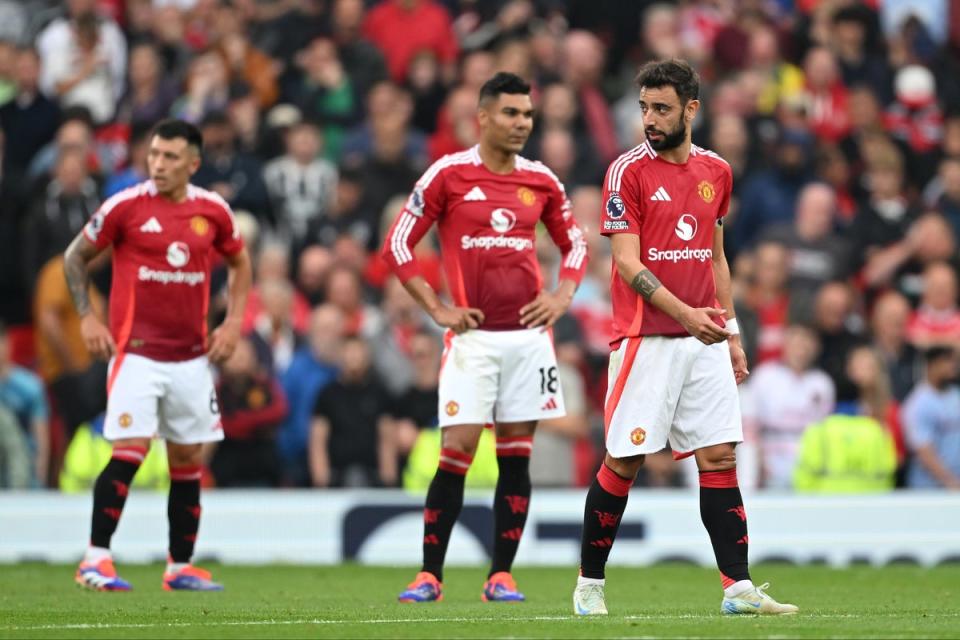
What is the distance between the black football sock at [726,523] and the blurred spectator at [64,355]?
825 centimetres

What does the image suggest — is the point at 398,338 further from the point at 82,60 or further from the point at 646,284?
the point at 646,284

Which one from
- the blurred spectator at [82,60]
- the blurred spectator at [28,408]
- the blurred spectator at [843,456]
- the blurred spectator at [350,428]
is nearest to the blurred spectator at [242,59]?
the blurred spectator at [82,60]

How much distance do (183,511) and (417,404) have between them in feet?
15.3

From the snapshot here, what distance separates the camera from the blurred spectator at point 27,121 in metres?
18.9

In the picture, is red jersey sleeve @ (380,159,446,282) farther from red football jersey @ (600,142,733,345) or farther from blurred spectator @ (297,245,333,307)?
blurred spectator @ (297,245,333,307)

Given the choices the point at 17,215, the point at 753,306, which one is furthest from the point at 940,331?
the point at 17,215

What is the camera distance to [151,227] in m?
12.1

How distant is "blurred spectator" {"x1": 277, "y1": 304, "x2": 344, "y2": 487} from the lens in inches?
667

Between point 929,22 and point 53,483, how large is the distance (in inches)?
522

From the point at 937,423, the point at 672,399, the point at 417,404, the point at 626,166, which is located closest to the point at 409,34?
the point at 417,404

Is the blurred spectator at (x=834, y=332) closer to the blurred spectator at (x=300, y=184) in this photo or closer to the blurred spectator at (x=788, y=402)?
the blurred spectator at (x=788, y=402)

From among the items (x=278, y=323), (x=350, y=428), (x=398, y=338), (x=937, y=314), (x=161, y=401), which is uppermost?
(x=937, y=314)

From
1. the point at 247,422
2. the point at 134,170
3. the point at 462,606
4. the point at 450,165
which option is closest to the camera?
the point at 462,606

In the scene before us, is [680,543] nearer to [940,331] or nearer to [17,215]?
[940,331]
